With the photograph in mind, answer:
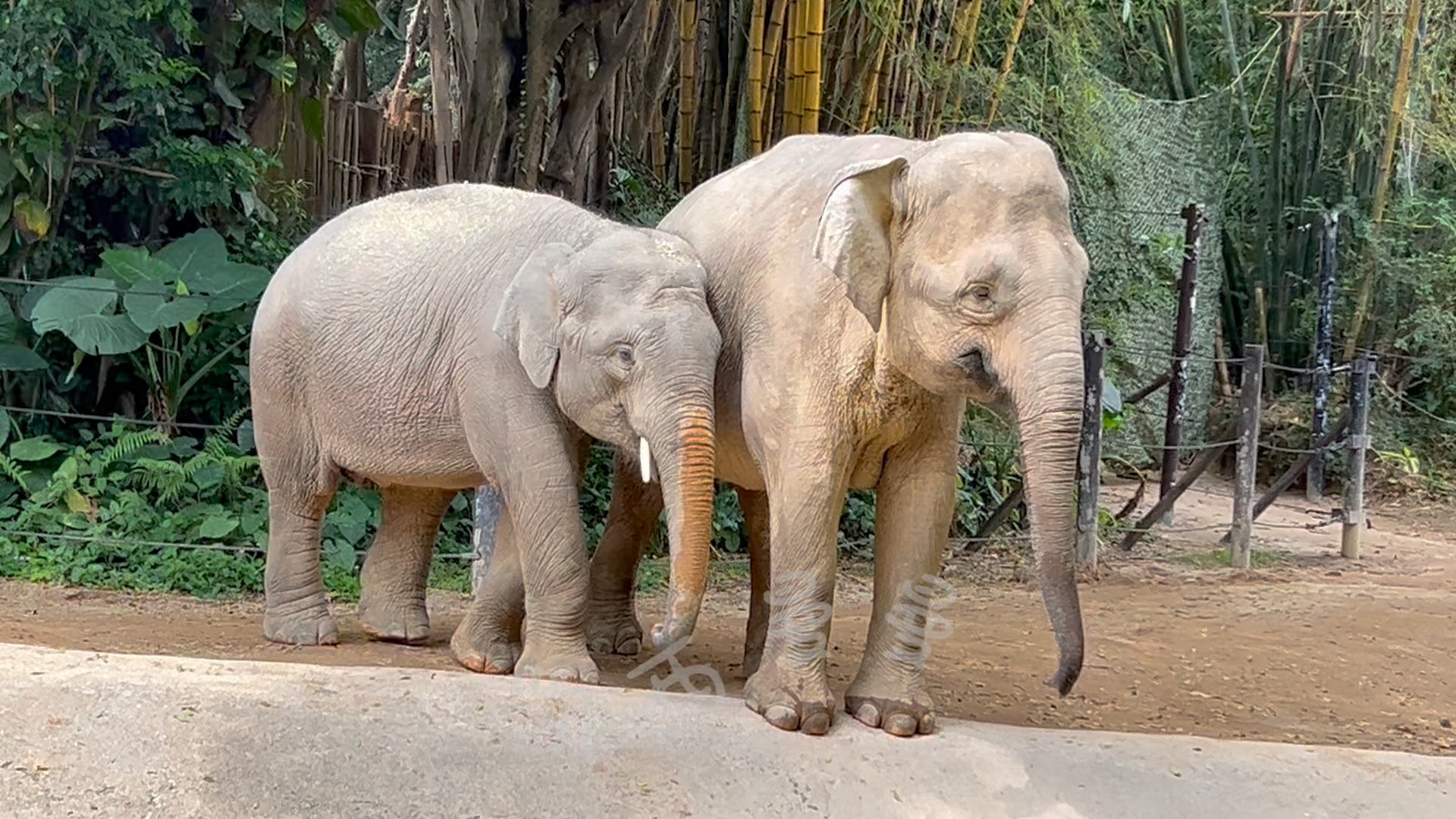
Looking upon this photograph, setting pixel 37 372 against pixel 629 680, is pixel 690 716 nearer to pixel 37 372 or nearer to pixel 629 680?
pixel 629 680

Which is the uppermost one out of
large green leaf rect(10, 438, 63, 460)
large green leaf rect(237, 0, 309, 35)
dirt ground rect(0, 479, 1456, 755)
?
large green leaf rect(237, 0, 309, 35)

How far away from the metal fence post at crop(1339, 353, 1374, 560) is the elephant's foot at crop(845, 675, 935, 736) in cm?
692

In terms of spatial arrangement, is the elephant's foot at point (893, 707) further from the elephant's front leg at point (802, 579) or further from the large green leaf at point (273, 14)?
the large green leaf at point (273, 14)

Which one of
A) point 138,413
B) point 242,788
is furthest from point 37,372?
point 242,788

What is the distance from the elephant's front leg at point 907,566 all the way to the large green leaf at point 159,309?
432 centimetres

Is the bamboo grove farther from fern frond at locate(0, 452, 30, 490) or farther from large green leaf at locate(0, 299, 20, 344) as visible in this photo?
fern frond at locate(0, 452, 30, 490)

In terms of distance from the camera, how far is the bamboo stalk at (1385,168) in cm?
1220

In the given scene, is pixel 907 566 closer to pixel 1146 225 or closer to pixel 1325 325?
pixel 1325 325

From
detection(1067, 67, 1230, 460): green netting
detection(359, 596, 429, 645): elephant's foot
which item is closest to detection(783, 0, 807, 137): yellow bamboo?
detection(1067, 67, 1230, 460): green netting

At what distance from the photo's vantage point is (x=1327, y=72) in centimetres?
1375

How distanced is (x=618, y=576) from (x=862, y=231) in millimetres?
2144

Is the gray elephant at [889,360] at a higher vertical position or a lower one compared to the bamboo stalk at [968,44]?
lower

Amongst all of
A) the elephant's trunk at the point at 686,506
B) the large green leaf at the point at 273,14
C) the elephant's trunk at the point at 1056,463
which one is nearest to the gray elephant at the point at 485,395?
the elephant's trunk at the point at 686,506

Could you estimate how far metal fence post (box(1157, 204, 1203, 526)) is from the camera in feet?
30.2
